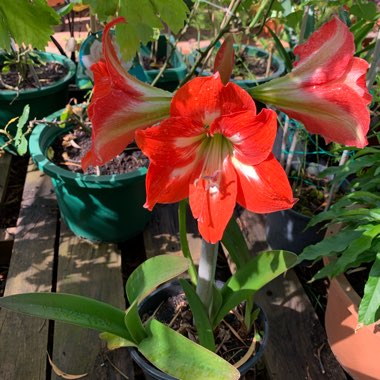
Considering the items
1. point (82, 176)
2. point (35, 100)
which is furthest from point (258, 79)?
Answer: point (82, 176)

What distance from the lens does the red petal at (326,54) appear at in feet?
2.21

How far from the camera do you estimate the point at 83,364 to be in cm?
130

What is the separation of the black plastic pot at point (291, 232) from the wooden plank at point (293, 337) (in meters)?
0.11

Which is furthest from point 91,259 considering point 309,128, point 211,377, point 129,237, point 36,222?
point 309,128

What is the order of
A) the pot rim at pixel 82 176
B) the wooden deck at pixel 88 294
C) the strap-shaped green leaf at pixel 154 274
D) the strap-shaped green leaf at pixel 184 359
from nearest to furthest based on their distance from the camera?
1. the strap-shaped green leaf at pixel 184 359
2. the strap-shaped green leaf at pixel 154 274
3. the wooden deck at pixel 88 294
4. the pot rim at pixel 82 176

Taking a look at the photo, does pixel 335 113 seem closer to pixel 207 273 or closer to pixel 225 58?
pixel 225 58

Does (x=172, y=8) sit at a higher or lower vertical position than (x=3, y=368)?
higher

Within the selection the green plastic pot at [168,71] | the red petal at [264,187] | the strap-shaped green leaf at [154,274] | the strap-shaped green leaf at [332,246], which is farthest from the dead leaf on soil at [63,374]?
the green plastic pot at [168,71]

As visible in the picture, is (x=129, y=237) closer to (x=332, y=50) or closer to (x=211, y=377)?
(x=211, y=377)

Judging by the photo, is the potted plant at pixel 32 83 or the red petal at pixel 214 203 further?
the potted plant at pixel 32 83

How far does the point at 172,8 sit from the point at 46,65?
1.45m

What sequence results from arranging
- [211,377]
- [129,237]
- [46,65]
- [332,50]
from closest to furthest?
[332,50]
[211,377]
[129,237]
[46,65]

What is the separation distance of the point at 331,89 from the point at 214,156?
8.4 inches

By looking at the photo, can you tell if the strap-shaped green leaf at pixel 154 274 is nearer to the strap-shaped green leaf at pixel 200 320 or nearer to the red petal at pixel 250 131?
the strap-shaped green leaf at pixel 200 320
